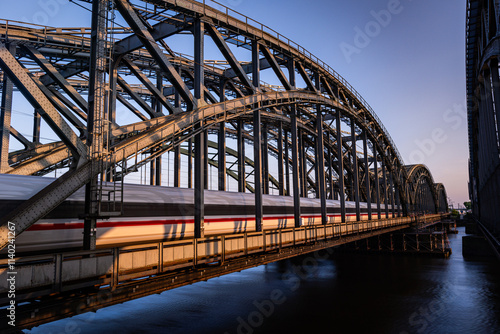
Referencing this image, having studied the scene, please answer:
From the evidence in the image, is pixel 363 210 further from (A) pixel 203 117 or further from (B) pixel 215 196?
(A) pixel 203 117

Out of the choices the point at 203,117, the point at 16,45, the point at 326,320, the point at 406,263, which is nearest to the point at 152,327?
the point at 326,320

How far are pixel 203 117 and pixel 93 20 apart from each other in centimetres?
636

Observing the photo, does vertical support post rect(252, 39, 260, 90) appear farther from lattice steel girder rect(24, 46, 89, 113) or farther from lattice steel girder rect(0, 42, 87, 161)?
lattice steel girder rect(0, 42, 87, 161)

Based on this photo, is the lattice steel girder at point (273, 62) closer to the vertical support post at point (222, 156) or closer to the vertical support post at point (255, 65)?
the vertical support post at point (255, 65)

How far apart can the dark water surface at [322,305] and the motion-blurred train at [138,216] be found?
21.0 feet

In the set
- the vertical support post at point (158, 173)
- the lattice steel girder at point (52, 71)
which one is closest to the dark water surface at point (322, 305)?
the vertical support post at point (158, 173)

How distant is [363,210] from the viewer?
2013 inches

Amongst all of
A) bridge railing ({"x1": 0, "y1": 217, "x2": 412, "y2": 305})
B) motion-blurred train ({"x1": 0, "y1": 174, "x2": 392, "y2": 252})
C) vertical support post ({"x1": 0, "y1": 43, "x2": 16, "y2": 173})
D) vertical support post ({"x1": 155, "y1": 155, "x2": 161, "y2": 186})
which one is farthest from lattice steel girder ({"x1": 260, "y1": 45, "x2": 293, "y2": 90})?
vertical support post ({"x1": 155, "y1": 155, "x2": 161, "y2": 186})

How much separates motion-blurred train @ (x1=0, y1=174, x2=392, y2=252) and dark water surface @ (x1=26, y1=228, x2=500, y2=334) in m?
6.39

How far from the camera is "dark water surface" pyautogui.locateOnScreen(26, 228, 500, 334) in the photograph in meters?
21.5

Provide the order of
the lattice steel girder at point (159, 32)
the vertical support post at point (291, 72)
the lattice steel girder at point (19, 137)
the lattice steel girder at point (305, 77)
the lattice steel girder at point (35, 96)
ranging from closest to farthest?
the lattice steel girder at point (35, 96) < the lattice steel girder at point (159, 32) < the lattice steel girder at point (19, 137) < the vertical support post at point (291, 72) < the lattice steel girder at point (305, 77)

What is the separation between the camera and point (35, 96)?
10281mm

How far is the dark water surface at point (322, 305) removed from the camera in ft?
70.6

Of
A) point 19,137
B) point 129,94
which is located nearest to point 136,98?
point 129,94
